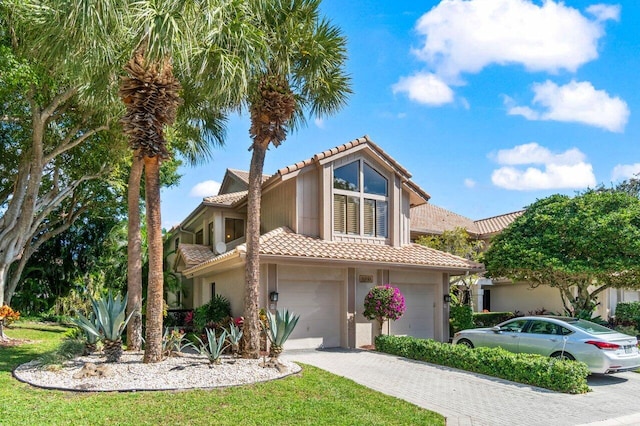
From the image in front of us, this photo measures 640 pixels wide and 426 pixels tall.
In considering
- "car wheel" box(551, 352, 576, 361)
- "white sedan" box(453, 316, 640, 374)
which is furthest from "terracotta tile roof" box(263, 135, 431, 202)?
"car wheel" box(551, 352, 576, 361)

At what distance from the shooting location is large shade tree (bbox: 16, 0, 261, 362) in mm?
9234

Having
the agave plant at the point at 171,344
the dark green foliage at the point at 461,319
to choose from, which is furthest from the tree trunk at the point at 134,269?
the dark green foliage at the point at 461,319

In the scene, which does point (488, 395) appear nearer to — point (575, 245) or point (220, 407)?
point (220, 407)

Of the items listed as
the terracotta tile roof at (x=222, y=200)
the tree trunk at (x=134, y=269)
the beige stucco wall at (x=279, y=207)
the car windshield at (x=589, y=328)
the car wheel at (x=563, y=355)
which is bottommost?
the car wheel at (x=563, y=355)

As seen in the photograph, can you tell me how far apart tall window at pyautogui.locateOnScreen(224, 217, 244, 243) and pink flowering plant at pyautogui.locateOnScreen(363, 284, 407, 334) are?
808 centimetres

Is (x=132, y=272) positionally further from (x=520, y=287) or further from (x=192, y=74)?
(x=520, y=287)

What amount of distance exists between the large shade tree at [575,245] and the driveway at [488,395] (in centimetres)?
727

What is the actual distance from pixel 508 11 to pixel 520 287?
70.2 feet

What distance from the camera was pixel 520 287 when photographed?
2931 cm

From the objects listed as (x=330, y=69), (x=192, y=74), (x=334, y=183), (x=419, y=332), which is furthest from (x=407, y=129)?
(x=192, y=74)

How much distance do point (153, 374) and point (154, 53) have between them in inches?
251

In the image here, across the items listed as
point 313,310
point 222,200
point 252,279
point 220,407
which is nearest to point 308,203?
point 313,310

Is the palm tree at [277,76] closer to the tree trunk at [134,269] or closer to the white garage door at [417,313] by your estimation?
the tree trunk at [134,269]

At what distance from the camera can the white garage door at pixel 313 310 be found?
15508 millimetres
